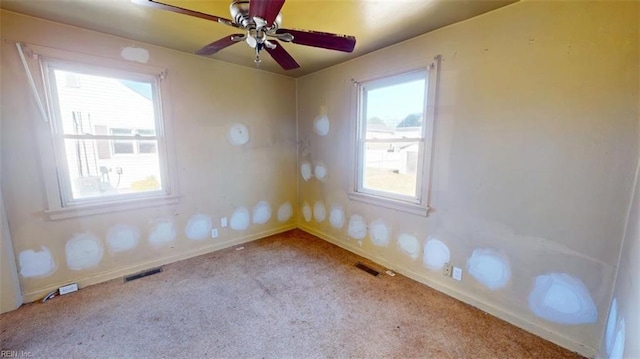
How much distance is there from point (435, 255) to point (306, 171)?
6.99 feet

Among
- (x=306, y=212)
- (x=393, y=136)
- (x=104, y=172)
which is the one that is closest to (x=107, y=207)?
(x=104, y=172)

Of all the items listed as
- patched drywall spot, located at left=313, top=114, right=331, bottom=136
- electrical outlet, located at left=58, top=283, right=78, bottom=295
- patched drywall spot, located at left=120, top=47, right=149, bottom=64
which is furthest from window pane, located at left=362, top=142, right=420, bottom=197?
electrical outlet, located at left=58, top=283, right=78, bottom=295

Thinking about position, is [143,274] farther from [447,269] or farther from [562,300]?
[562,300]

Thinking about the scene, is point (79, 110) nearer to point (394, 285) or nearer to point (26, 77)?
point (26, 77)

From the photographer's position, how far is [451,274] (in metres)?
2.28

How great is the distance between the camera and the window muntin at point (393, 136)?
2426 millimetres

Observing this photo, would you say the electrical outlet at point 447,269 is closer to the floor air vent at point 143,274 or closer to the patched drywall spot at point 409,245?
the patched drywall spot at point 409,245

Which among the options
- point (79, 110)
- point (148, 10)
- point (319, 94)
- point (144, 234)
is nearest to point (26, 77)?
point (79, 110)

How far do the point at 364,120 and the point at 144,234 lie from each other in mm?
2816

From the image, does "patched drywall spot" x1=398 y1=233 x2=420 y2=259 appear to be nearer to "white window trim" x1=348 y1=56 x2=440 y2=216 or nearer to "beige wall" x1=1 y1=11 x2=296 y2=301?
"white window trim" x1=348 y1=56 x2=440 y2=216

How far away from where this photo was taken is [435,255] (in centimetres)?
238

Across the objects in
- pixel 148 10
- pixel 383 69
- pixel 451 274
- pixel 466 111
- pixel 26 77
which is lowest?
pixel 451 274

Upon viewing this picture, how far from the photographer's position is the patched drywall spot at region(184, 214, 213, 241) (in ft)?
9.88

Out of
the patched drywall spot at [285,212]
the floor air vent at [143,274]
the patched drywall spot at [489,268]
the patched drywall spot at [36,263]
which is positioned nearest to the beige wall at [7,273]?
the patched drywall spot at [36,263]
